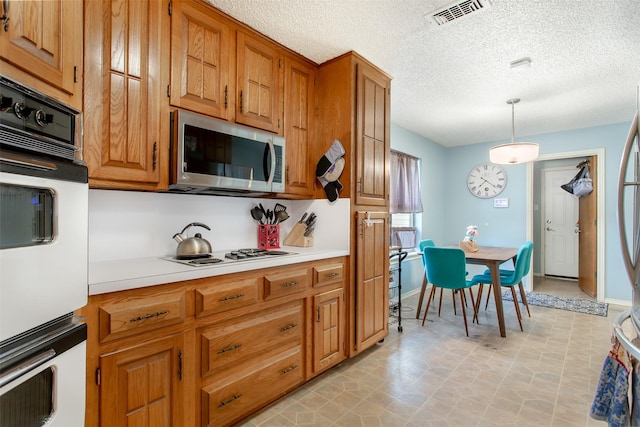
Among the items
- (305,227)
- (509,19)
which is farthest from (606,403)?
(509,19)

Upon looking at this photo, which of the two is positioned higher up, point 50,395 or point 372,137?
point 372,137

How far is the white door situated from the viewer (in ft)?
18.5

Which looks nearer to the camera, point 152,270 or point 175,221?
point 152,270

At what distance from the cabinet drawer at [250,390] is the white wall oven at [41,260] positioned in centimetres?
62

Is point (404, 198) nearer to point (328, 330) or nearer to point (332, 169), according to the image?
point (332, 169)

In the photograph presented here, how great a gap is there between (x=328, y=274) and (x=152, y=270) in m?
1.13

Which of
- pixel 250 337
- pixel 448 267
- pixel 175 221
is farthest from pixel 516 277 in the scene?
pixel 175 221

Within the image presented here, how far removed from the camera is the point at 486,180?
5.12 meters

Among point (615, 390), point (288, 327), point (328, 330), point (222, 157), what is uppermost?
point (222, 157)

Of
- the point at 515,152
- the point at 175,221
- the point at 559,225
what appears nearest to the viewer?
the point at 175,221

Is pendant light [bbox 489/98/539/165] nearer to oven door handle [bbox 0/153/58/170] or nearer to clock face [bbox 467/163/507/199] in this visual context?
clock face [bbox 467/163/507/199]

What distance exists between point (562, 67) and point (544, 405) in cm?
255

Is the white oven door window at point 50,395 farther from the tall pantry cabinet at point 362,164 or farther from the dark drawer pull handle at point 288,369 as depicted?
the tall pantry cabinet at point 362,164

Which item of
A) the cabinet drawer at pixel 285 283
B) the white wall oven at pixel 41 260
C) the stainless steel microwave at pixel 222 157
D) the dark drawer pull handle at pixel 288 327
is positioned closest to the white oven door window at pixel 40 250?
the white wall oven at pixel 41 260
